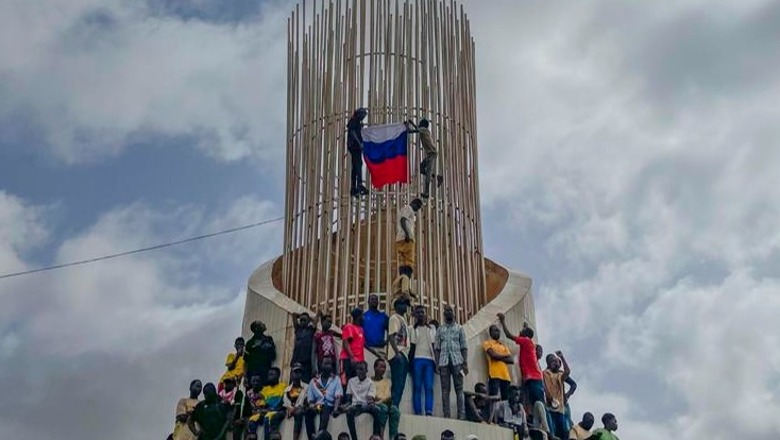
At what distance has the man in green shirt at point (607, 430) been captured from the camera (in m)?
14.4

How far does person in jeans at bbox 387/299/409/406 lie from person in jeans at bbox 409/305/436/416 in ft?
0.39

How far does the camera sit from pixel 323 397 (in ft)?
46.5

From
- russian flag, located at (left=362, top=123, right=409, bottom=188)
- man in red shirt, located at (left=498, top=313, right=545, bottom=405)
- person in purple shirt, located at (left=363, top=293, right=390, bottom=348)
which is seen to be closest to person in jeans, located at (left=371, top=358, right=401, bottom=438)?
person in purple shirt, located at (left=363, top=293, right=390, bottom=348)

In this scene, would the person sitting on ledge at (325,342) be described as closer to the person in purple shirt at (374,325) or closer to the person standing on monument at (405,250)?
the person in purple shirt at (374,325)

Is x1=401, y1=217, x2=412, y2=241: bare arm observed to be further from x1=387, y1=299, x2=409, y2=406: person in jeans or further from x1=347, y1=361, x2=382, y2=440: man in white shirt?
x1=347, y1=361, x2=382, y2=440: man in white shirt

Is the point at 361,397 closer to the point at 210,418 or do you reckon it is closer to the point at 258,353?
the point at 210,418

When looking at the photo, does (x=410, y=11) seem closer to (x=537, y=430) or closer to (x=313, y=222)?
(x=313, y=222)

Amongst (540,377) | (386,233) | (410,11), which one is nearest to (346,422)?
(540,377)

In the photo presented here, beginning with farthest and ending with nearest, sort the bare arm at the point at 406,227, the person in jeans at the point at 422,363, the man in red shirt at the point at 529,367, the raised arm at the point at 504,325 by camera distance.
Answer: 1. the bare arm at the point at 406,227
2. the raised arm at the point at 504,325
3. the man in red shirt at the point at 529,367
4. the person in jeans at the point at 422,363

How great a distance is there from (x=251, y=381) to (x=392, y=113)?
5684mm

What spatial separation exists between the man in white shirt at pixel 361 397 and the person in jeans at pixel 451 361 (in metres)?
1.26

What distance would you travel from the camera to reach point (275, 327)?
17.3 metres

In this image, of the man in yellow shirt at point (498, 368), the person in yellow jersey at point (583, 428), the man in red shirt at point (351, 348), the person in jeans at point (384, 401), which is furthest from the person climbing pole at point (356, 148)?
the person in yellow jersey at point (583, 428)

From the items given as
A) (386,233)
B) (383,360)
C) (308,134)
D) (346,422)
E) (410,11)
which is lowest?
(346,422)
